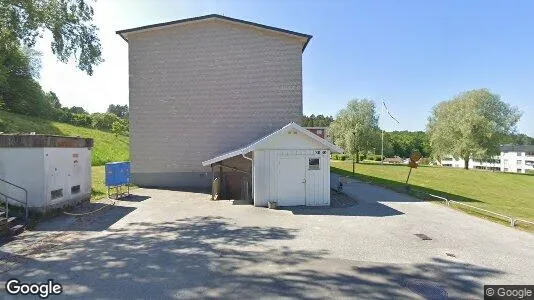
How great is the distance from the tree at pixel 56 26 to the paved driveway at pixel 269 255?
10556 millimetres

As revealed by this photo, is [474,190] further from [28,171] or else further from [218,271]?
[28,171]

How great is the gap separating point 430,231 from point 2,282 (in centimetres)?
1211

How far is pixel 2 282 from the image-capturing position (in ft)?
21.6

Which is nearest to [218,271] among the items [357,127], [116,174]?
[116,174]

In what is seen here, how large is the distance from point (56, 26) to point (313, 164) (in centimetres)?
1585

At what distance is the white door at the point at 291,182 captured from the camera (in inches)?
594

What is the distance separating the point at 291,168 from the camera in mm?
15141

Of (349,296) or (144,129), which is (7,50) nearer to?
(144,129)

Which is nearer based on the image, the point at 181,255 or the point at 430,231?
the point at 181,255

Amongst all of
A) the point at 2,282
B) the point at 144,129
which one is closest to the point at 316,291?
the point at 2,282

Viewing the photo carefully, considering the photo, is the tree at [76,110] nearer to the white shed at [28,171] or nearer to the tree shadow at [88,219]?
the tree shadow at [88,219]

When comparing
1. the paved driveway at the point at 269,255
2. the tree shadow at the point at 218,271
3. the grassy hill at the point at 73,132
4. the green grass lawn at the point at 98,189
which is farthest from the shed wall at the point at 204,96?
the grassy hill at the point at 73,132

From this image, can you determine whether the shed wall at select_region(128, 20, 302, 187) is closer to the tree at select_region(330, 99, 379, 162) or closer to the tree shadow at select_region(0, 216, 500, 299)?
the tree shadow at select_region(0, 216, 500, 299)

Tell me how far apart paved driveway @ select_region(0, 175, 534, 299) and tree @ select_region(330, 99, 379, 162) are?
43.3m
